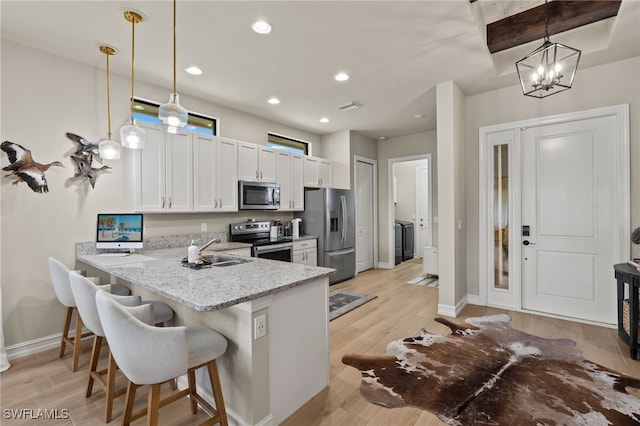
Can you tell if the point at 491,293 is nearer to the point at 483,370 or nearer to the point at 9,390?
the point at 483,370

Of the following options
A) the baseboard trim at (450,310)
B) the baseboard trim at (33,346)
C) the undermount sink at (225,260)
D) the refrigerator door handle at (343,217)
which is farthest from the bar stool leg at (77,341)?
the refrigerator door handle at (343,217)

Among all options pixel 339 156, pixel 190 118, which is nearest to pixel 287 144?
→ pixel 339 156

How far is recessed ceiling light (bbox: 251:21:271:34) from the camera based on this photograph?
2508 millimetres

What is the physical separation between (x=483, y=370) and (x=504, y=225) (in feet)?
7.14

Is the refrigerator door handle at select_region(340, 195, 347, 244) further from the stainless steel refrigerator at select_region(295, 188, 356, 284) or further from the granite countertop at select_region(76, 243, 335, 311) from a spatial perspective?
the granite countertop at select_region(76, 243, 335, 311)

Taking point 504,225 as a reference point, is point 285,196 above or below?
above

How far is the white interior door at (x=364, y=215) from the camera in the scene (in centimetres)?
624

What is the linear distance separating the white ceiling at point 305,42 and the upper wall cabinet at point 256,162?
718 mm

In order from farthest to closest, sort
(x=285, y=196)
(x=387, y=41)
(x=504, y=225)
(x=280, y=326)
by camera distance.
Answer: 1. (x=285, y=196)
2. (x=504, y=225)
3. (x=387, y=41)
4. (x=280, y=326)

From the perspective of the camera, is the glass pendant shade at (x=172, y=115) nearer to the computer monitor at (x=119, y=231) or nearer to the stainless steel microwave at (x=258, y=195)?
the computer monitor at (x=119, y=231)

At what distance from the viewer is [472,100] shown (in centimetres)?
411

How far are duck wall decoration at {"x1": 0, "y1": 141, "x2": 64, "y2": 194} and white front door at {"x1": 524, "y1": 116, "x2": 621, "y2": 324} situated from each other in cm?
534

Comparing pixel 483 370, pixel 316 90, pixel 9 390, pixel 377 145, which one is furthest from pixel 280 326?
pixel 377 145

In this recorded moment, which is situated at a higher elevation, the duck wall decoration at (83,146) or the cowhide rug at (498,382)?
the duck wall decoration at (83,146)
